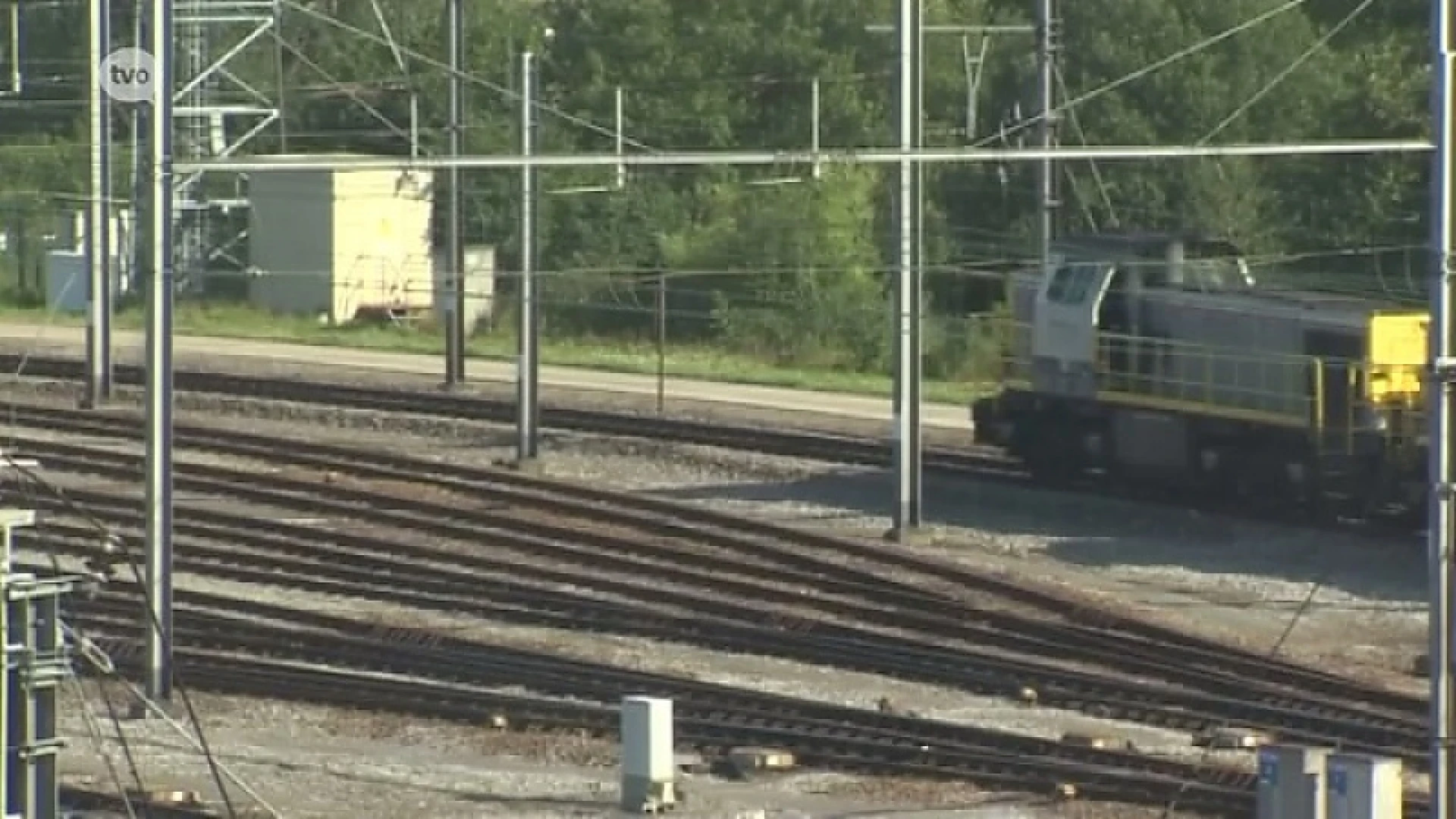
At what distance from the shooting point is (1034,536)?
93.1 ft

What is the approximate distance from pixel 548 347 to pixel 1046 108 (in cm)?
1486

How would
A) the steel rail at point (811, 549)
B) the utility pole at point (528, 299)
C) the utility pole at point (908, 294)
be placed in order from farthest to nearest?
the utility pole at point (528, 299) < the utility pole at point (908, 294) < the steel rail at point (811, 549)

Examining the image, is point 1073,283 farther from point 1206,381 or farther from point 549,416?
point 549,416

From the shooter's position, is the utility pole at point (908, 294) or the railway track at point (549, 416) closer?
the utility pole at point (908, 294)

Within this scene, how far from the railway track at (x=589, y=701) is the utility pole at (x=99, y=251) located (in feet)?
34.8

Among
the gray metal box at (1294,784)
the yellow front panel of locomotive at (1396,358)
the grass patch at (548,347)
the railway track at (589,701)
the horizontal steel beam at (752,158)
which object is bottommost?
the railway track at (589,701)

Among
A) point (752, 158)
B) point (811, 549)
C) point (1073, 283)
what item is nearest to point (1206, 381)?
point (1073, 283)

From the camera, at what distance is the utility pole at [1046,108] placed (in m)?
32.2

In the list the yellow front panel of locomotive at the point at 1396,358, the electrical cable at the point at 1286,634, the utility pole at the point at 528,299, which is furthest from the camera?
the utility pole at the point at 528,299

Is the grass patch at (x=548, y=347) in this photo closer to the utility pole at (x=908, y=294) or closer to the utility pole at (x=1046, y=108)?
the utility pole at (x=1046, y=108)

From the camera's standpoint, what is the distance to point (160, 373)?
2066cm

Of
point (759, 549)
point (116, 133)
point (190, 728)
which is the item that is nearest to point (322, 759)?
point (190, 728)

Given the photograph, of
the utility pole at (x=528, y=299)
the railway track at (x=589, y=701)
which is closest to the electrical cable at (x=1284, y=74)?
the railway track at (x=589, y=701)

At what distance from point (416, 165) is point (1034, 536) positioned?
10742 millimetres
